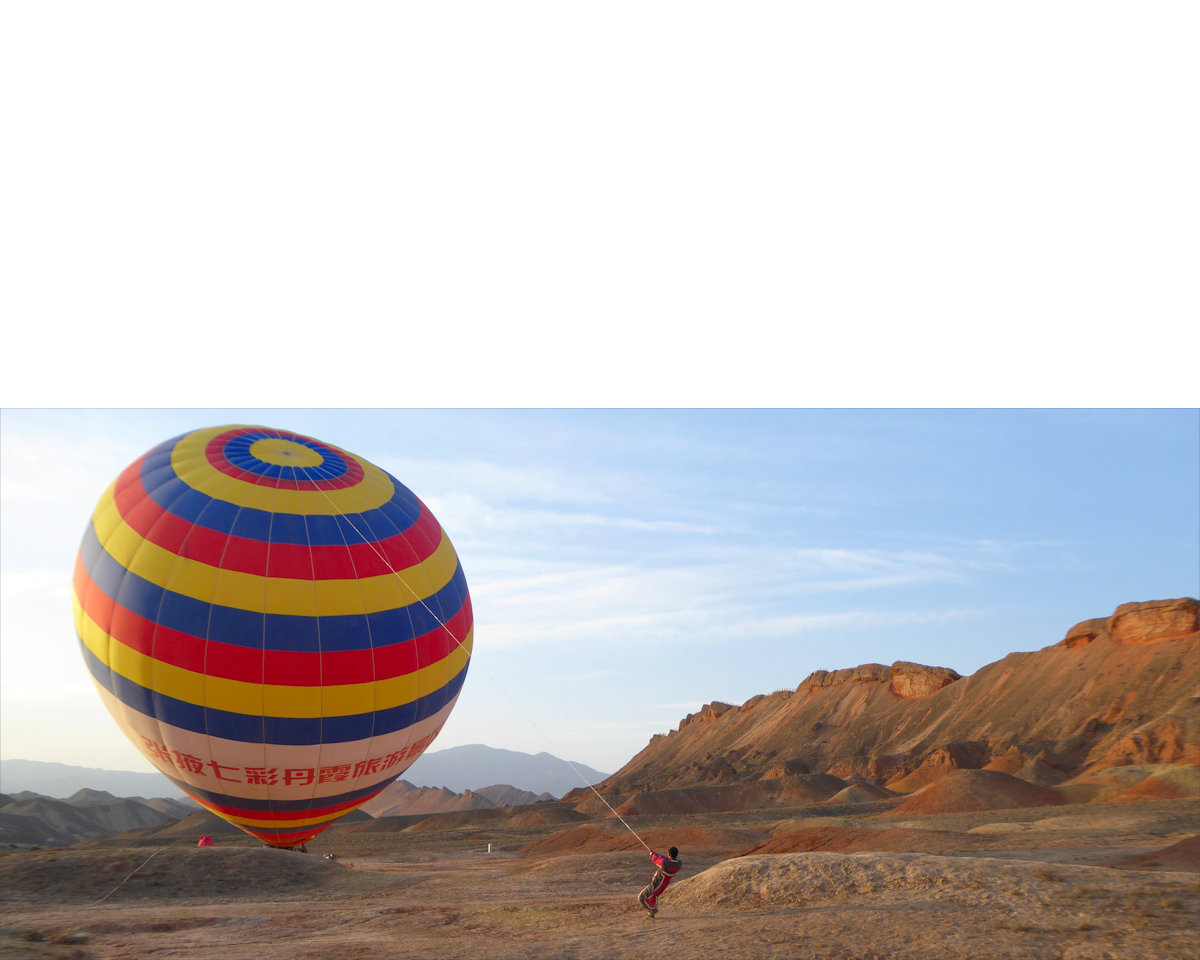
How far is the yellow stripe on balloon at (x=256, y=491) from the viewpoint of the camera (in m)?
14.2

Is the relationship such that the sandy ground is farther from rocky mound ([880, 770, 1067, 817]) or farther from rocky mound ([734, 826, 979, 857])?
rocky mound ([880, 770, 1067, 817])

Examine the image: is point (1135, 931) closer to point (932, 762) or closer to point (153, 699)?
point (153, 699)

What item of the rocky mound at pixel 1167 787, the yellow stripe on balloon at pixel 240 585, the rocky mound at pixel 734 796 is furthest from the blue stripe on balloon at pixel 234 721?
the rocky mound at pixel 734 796

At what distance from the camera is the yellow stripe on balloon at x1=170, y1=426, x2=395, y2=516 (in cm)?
1425

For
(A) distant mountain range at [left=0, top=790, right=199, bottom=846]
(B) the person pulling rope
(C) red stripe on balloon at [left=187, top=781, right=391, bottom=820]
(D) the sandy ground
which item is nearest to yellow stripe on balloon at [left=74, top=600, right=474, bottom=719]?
(C) red stripe on balloon at [left=187, top=781, right=391, bottom=820]

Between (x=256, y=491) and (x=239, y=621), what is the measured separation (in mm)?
2547

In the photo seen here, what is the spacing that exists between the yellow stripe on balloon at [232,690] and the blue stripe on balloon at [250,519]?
8.26 ft

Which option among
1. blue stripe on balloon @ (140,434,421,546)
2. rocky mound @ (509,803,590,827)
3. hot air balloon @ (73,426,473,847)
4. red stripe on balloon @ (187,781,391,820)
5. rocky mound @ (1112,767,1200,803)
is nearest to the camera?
hot air balloon @ (73,426,473,847)

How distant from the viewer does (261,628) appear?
13.2 m

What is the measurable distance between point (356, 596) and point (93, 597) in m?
4.84

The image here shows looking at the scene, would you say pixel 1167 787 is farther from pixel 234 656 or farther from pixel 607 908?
pixel 234 656

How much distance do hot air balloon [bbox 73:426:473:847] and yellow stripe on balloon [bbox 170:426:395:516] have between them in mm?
39

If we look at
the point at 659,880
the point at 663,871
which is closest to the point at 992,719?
the point at 659,880

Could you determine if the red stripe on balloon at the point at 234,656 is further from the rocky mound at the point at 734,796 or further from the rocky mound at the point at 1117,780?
the rocky mound at the point at 734,796
